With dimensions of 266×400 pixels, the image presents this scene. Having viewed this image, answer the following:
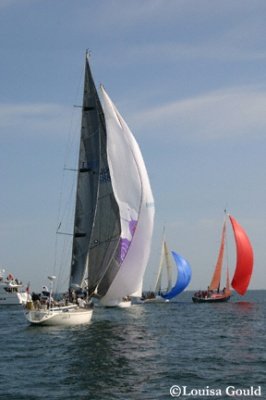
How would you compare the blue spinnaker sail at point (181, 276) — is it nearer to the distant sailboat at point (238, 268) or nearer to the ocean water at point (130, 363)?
the distant sailboat at point (238, 268)

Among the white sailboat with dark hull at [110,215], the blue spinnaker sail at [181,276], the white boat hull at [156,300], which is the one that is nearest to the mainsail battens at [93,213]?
the white sailboat with dark hull at [110,215]

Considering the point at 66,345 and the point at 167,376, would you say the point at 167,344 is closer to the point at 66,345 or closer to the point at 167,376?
the point at 66,345

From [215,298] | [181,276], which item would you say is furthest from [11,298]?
[215,298]

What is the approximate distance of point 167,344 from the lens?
1507 inches

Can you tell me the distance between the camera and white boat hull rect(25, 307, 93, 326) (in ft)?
142

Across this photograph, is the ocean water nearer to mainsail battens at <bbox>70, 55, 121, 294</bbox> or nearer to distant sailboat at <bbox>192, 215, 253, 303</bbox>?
mainsail battens at <bbox>70, 55, 121, 294</bbox>

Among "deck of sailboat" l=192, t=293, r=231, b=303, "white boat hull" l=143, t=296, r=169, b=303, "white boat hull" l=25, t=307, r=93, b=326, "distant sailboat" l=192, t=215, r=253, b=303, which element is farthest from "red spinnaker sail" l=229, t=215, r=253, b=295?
"white boat hull" l=25, t=307, r=93, b=326

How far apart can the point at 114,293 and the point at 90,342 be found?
39.7 ft

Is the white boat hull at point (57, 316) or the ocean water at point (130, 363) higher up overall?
the white boat hull at point (57, 316)
